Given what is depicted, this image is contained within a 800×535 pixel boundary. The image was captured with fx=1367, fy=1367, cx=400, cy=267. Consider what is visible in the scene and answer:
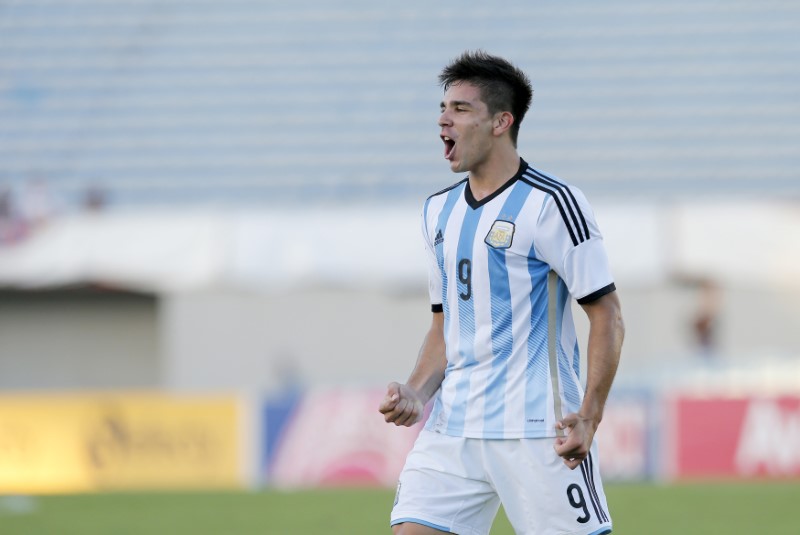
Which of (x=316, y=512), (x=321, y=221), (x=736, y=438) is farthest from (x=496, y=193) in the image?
(x=321, y=221)

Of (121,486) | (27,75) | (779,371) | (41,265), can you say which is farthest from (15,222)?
(779,371)

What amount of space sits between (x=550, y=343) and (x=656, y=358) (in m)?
11.9

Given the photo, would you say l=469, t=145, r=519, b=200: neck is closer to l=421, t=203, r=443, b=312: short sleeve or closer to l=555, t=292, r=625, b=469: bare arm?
l=421, t=203, r=443, b=312: short sleeve

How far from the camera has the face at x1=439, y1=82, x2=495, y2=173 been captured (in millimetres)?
3998

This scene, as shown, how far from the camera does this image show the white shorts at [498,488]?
3855 mm

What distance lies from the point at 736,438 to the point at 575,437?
987 centimetres

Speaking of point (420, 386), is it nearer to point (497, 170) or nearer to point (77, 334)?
point (497, 170)

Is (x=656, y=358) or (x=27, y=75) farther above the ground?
(x=27, y=75)

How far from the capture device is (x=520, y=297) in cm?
392

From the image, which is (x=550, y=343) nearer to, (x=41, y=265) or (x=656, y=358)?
(x=656, y=358)

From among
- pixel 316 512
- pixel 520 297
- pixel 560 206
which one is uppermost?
pixel 560 206

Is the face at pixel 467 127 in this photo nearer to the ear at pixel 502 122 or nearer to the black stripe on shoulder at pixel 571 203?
the ear at pixel 502 122

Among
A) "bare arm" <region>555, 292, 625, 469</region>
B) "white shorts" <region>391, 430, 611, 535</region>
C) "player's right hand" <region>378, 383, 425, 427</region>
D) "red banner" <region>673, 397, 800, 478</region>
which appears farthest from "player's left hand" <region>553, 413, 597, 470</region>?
"red banner" <region>673, 397, 800, 478</region>

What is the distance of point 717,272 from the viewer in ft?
50.2
